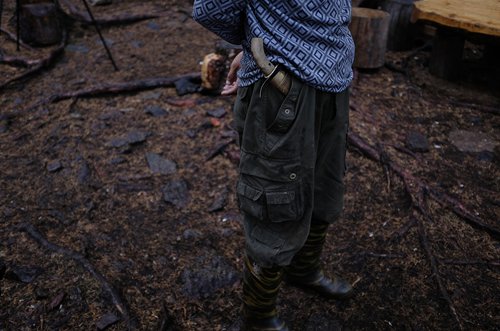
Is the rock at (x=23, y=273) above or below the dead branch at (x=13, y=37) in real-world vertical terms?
below

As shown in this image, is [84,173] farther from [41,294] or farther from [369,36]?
[369,36]

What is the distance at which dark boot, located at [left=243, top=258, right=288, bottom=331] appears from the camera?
7.61 ft

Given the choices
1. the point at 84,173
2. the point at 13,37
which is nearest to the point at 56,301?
the point at 84,173

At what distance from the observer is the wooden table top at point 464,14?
496 centimetres

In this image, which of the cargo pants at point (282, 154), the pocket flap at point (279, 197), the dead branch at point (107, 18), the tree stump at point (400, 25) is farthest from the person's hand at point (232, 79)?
the dead branch at point (107, 18)

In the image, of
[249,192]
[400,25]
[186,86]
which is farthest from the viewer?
[400,25]

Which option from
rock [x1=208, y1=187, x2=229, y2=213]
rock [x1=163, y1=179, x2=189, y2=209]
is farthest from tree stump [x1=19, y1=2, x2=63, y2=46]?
rock [x1=208, y1=187, x2=229, y2=213]

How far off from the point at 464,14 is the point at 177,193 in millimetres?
3939

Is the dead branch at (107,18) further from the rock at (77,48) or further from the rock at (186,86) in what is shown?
the rock at (186,86)

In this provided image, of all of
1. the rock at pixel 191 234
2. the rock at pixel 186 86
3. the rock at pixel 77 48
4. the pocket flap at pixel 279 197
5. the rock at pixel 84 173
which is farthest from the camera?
the rock at pixel 77 48

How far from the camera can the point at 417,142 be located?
14.8 ft

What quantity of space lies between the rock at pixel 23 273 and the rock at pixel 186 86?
2909 mm

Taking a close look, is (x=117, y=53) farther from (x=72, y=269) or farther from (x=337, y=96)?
(x=337, y=96)

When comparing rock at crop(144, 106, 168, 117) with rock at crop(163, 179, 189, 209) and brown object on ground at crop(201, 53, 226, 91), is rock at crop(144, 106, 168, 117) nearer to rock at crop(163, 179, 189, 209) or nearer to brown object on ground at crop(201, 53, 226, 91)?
brown object on ground at crop(201, 53, 226, 91)
